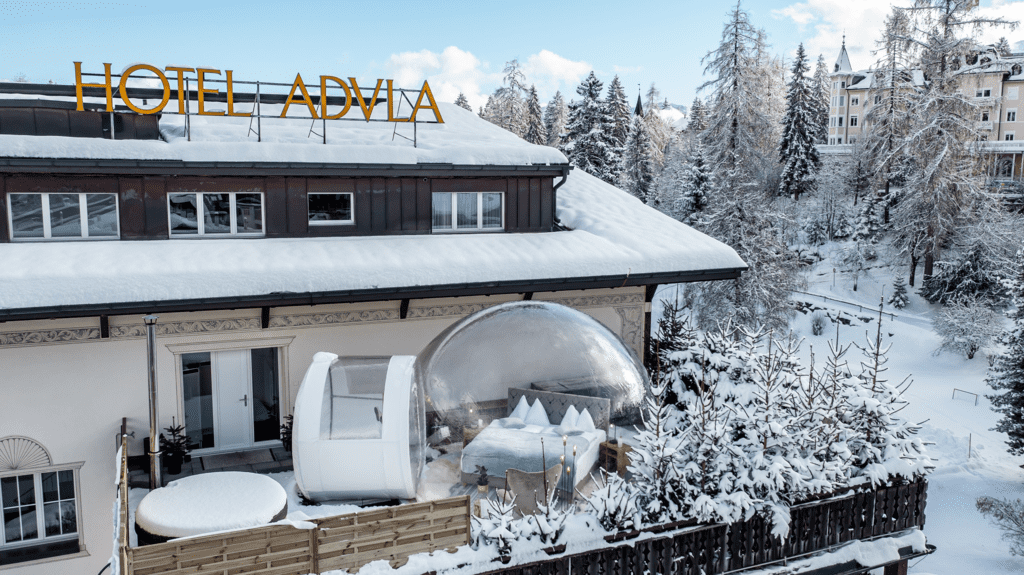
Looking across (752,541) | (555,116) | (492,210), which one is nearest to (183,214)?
(492,210)

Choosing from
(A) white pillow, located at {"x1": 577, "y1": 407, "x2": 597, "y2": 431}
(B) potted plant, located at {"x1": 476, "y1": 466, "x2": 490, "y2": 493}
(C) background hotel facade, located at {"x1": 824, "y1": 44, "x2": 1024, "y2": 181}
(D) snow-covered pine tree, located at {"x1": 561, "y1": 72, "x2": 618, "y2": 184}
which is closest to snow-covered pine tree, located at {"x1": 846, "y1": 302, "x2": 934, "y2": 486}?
(A) white pillow, located at {"x1": 577, "y1": 407, "x2": 597, "y2": 431}

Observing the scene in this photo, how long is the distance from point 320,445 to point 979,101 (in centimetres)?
3802

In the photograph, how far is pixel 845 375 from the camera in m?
11.1

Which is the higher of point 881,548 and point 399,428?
point 399,428

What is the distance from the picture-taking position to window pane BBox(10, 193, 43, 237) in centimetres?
1154

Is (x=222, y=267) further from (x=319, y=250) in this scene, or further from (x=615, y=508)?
(x=615, y=508)

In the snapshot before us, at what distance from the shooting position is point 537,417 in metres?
10.6

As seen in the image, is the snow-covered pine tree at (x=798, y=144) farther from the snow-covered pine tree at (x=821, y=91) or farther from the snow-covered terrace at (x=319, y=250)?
the snow-covered terrace at (x=319, y=250)

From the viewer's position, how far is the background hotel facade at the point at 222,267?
420 inches

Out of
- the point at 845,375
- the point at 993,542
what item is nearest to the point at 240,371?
the point at 845,375

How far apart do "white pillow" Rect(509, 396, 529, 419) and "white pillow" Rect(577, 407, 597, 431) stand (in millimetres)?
817

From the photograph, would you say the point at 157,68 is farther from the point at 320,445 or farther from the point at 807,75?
the point at 807,75

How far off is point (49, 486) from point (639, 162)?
49529 millimetres

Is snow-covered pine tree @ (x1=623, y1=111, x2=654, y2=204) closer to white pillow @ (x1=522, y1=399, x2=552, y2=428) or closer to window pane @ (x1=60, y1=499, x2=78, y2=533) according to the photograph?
white pillow @ (x1=522, y1=399, x2=552, y2=428)
